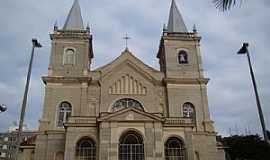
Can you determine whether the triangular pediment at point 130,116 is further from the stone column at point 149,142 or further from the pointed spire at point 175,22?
the pointed spire at point 175,22

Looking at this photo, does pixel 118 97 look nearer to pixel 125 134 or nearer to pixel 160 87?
pixel 160 87

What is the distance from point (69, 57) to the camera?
36.2m

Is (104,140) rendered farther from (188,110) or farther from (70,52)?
(70,52)

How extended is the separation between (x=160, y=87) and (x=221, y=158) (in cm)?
974

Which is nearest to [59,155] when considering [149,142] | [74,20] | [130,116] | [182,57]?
[130,116]

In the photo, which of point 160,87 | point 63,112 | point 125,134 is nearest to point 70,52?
point 63,112

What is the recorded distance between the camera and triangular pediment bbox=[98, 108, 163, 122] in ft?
88.7

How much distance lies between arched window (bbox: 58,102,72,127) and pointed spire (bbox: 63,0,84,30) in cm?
1026

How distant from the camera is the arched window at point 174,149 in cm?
2702

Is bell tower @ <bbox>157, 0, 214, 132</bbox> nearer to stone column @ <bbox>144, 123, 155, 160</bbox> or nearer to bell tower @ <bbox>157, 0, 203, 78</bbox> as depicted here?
bell tower @ <bbox>157, 0, 203, 78</bbox>

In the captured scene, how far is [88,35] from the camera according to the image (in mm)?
37156

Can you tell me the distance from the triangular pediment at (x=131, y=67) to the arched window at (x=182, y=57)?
3.09 m

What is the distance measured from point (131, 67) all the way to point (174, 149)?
11535 millimetres

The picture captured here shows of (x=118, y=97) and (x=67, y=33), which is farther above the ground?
(x=67, y=33)
